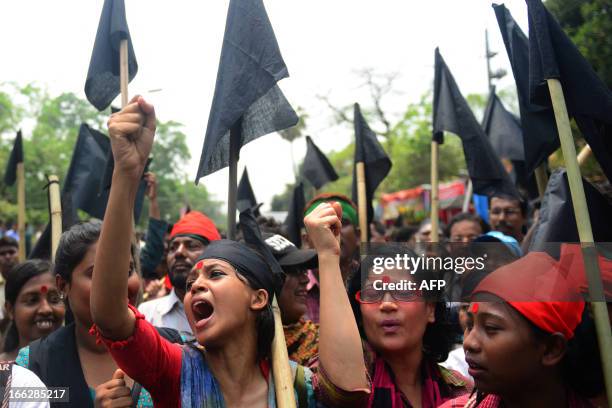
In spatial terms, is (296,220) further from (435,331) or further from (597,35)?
(597,35)

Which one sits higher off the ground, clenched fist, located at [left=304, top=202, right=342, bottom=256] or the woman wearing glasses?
clenched fist, located at [left=304, top=202, right=342, bottom=256]

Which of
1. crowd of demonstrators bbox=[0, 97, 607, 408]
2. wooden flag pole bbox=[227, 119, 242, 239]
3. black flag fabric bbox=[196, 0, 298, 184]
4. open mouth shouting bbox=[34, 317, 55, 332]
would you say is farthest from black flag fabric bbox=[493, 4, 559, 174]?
open mouth shouting bbox=[34, 317, 55, 332]

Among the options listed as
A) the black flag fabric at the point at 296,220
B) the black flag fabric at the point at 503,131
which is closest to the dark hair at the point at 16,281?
the black flag fabric at the point at 296,220

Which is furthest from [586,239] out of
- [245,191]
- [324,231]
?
[245,191]

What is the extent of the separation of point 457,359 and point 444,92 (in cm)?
228

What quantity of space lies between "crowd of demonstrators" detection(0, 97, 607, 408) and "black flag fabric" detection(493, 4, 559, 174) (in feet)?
2.47

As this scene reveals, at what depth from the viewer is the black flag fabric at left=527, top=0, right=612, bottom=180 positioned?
8.29ft

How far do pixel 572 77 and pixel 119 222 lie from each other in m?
1.85

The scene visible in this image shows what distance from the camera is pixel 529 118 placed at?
10.0ft

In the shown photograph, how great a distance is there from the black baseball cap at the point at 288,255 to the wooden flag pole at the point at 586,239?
157cm

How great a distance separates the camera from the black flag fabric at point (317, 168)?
21.3 ft

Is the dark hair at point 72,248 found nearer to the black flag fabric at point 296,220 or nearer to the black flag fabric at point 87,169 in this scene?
the black flag fabric at point 87,169

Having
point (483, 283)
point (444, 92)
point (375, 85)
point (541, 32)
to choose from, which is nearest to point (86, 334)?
point (483, 283)

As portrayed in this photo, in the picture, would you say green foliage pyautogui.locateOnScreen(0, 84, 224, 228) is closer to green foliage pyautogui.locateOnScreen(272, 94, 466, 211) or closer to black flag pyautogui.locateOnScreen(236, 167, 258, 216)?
green foliage pyautogui.locateOnScreen(272, 94, 466, 211)
